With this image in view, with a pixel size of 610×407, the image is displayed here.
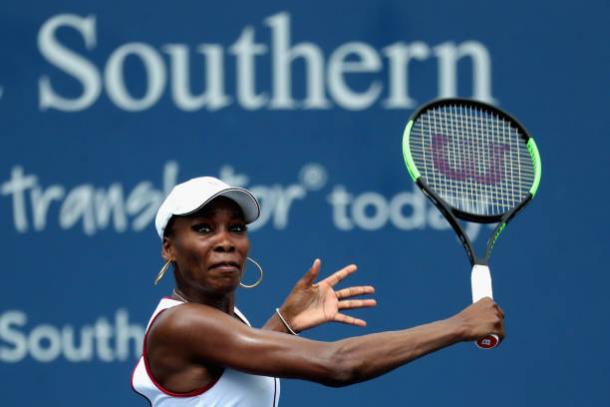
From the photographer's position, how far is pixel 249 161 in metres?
4.90

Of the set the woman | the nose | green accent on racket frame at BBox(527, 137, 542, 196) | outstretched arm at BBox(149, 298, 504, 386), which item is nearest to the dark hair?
the woman

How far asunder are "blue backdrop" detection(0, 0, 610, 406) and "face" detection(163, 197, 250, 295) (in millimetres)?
1771

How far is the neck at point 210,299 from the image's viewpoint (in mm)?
3094

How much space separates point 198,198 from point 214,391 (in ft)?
1.47

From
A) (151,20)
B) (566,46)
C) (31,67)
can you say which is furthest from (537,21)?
(31,67)

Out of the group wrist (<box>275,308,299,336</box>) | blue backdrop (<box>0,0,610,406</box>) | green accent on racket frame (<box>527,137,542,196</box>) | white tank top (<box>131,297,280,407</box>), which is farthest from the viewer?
blue backdrop (<box>0,0,610,406</box>)

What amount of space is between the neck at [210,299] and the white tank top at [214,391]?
0.10 feet

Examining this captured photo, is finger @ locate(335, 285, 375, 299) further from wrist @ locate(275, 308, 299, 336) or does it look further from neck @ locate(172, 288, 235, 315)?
neck @ locate(172, 288, 235, 315)

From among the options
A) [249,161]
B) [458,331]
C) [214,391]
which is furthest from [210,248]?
[249,161]

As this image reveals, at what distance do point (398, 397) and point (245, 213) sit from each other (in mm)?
1991

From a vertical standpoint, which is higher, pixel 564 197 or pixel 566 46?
pixel 566 46

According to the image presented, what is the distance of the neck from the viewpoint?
10.2 feet

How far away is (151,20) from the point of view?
488 cm

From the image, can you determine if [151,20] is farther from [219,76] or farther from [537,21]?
[537,21]
